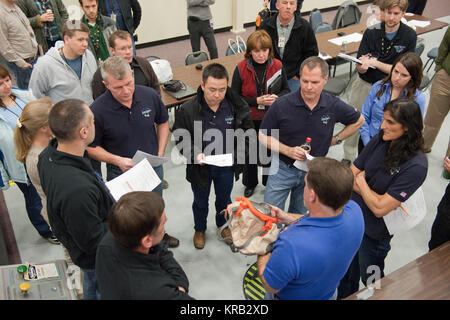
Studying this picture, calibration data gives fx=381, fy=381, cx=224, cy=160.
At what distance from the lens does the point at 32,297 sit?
2.22 metres

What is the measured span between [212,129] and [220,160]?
0.26 m

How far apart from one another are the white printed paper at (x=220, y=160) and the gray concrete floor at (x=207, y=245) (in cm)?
95

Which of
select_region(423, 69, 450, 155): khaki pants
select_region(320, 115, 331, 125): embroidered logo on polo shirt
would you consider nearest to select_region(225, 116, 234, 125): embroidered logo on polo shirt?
select_region(320, 115, 331, 125): embroidered logo on polo shirt

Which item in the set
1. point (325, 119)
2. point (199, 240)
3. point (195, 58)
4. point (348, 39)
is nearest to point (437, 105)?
point (348, 39)

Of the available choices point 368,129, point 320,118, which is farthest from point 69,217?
point 368,129

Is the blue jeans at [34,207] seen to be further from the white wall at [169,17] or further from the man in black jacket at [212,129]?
the white wall at [169,17]

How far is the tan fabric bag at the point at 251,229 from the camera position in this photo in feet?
6.33

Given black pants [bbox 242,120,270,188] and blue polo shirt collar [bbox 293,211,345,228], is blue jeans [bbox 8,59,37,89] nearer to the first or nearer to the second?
black pants [bbox 242,120,270,188]

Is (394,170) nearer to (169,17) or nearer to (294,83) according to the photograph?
(294,83)

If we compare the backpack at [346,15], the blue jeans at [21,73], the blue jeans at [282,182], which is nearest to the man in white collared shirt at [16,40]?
the blue jeans at [21,73]

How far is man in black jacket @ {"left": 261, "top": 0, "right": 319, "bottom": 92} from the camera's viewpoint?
4090 millimetres

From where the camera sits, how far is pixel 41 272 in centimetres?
240
